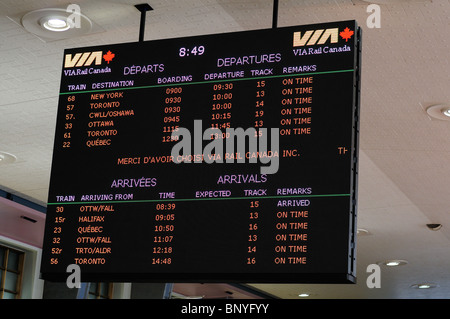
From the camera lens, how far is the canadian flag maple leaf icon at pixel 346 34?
A: 3841 millimetres

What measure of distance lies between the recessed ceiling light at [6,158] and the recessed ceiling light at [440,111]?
3.87 meters

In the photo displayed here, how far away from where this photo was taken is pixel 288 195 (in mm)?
3754

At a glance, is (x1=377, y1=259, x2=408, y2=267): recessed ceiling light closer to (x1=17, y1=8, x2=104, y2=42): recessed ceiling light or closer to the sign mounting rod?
(x1=17, y1=8, x2=104, y2=42): recessed ceiling light

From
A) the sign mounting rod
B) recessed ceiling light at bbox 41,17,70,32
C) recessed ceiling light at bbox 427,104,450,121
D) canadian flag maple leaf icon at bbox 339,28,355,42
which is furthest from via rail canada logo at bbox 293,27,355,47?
recessed ceiling light at bbox 427,104,450,121

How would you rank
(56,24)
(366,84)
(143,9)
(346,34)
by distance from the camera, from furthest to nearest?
1. (366,84)
2. (56,24)
3. (143,9)
4. (346,34)

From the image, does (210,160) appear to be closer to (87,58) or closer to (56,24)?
(87,58)

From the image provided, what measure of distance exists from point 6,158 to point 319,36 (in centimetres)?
429

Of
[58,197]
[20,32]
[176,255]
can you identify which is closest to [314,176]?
[176,255]

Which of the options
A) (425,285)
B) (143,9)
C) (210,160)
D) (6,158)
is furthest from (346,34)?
(425,285)

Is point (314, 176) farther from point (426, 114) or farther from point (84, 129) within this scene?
point (426, 114)

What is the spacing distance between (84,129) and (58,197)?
405mm

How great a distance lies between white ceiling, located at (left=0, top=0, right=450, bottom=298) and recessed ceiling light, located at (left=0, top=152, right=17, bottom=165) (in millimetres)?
68

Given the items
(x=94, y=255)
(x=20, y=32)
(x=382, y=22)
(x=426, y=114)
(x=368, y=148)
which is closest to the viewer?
(x=94, y=255)

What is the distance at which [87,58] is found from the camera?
14.2ft
